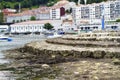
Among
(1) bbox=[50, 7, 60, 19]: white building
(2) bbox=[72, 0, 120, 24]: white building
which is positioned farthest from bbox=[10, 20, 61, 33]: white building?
(1) bbox=[50, 7, 60, 19]: white building

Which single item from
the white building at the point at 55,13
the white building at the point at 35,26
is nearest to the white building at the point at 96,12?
the white building at the point at 35,26

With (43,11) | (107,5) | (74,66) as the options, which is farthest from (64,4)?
(74,66)

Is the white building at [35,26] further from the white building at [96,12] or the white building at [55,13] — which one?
the white building at [55,13]

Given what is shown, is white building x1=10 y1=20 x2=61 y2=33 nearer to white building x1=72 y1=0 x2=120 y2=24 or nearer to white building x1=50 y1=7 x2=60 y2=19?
white building x1=72 y1=0 x2=120 y2=24

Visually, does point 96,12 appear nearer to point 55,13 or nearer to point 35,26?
point 55,13

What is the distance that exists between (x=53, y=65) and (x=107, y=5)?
15640 cm

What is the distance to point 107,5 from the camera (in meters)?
174

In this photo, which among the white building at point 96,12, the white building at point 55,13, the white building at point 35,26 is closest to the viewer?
the white building at point 35,26

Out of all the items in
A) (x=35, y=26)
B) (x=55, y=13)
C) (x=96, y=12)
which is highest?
(x=96, y=12)

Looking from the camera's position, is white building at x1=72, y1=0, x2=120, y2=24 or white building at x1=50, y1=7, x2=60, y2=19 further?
white building at x1=50, y1=7, x2=60, y2=19

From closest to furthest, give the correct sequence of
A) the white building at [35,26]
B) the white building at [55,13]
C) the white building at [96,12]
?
the white building at [35,26], the white building at [96,12], the white building at [55,13]

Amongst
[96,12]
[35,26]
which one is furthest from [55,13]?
[35,26]

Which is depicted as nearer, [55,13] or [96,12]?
[96,12]

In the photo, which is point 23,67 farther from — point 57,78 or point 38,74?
point 57,78
